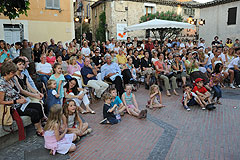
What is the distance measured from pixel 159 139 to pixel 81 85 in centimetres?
366

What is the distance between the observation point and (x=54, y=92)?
511 cm

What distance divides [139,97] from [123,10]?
16739mm

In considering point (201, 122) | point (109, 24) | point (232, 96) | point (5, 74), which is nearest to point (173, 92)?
point (232, 96)

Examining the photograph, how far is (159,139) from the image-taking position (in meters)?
4.34

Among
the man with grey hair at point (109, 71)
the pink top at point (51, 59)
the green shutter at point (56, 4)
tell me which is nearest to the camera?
the man with grey hair at point (109, 71)

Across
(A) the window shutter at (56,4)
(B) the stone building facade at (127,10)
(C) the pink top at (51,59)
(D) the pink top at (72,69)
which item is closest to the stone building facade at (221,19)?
(B) the stone building facade at (127,10)

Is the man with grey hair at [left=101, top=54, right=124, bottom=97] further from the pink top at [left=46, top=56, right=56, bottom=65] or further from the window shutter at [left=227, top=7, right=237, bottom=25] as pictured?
the window shutter at [left=227, top=7, right=237, bottom=25]

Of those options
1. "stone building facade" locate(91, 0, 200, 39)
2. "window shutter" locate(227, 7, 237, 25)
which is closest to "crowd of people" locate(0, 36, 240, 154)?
"stone building facade" locate(91, 0, 200, 39)

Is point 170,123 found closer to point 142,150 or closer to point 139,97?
point 142,150

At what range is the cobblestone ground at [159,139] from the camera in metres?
3.74

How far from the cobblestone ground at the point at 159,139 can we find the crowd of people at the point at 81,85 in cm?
24

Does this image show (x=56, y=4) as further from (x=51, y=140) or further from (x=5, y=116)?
(x=51, y=140)

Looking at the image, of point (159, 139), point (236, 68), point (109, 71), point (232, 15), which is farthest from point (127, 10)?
point (159, 139)

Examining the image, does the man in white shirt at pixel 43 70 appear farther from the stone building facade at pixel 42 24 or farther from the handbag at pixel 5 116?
the stone building facade at pixel 42 24
